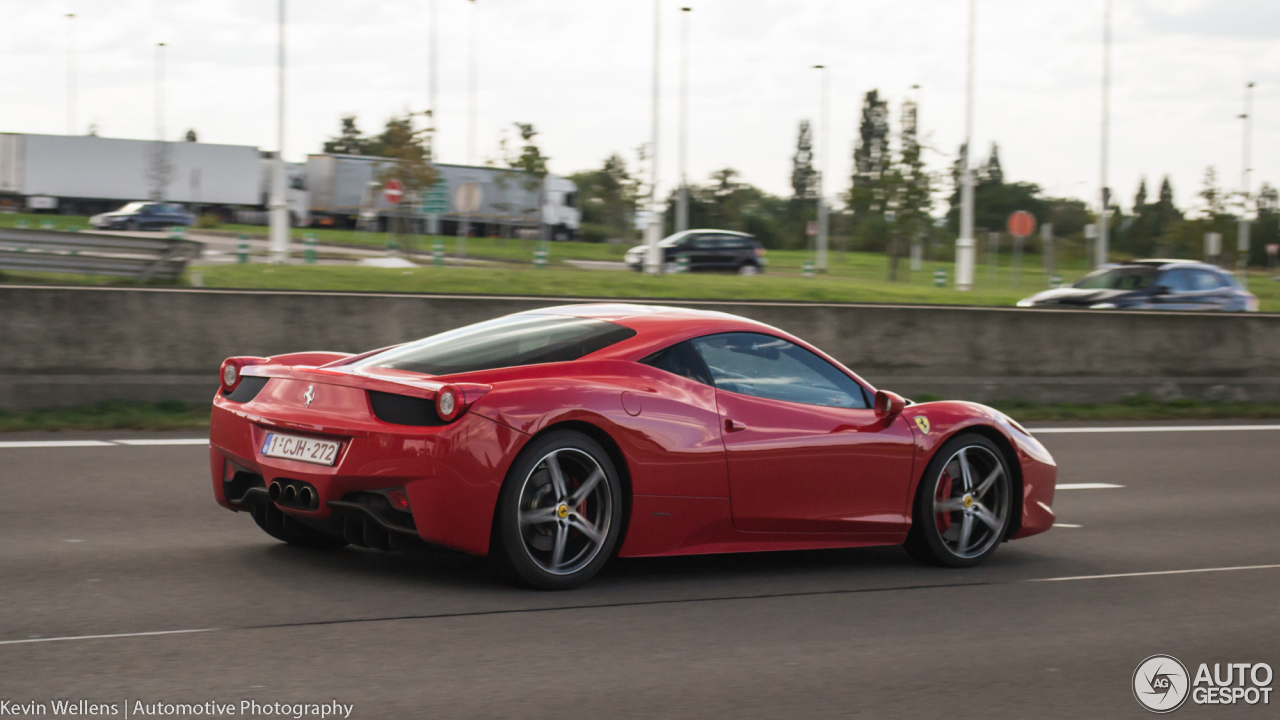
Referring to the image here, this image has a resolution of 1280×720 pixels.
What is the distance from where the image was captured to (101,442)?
9.38 metres

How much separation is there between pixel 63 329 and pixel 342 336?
2293 millimetres

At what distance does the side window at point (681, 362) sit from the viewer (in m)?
5.67

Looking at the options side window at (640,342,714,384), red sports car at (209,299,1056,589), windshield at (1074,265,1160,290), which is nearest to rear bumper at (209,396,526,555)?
red sports car at (209,299,1056,589)

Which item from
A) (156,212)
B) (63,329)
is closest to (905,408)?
(63,329)

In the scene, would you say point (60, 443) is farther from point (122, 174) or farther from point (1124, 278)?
point (122, 174)

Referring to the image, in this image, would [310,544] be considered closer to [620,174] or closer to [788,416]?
[788,416]

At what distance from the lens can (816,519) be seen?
6.04 metres

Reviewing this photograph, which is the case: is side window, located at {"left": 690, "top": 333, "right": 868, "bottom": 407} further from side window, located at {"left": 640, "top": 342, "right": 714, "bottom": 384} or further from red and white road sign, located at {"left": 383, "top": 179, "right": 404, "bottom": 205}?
red and white road sign, located at {"left": 383, "top": 179, "right": 404, "bottom": 205}

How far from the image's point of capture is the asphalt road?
4.08 metres

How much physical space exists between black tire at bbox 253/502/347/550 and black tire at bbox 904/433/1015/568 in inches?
109

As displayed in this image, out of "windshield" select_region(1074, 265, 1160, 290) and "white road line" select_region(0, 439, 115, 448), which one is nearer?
"white road line" select_region(0, 439, 115, 448)

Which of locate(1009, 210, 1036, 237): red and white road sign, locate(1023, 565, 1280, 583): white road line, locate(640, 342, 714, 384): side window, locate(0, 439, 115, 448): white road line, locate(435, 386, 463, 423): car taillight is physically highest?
locate(1009, 210, 1036, 237): red and white road sign

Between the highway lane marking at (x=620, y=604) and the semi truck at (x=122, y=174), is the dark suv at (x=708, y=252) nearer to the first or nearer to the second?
the semi truck at (x=122, y=174)

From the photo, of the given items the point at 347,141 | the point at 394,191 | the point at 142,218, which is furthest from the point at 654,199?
the point at 347,141
